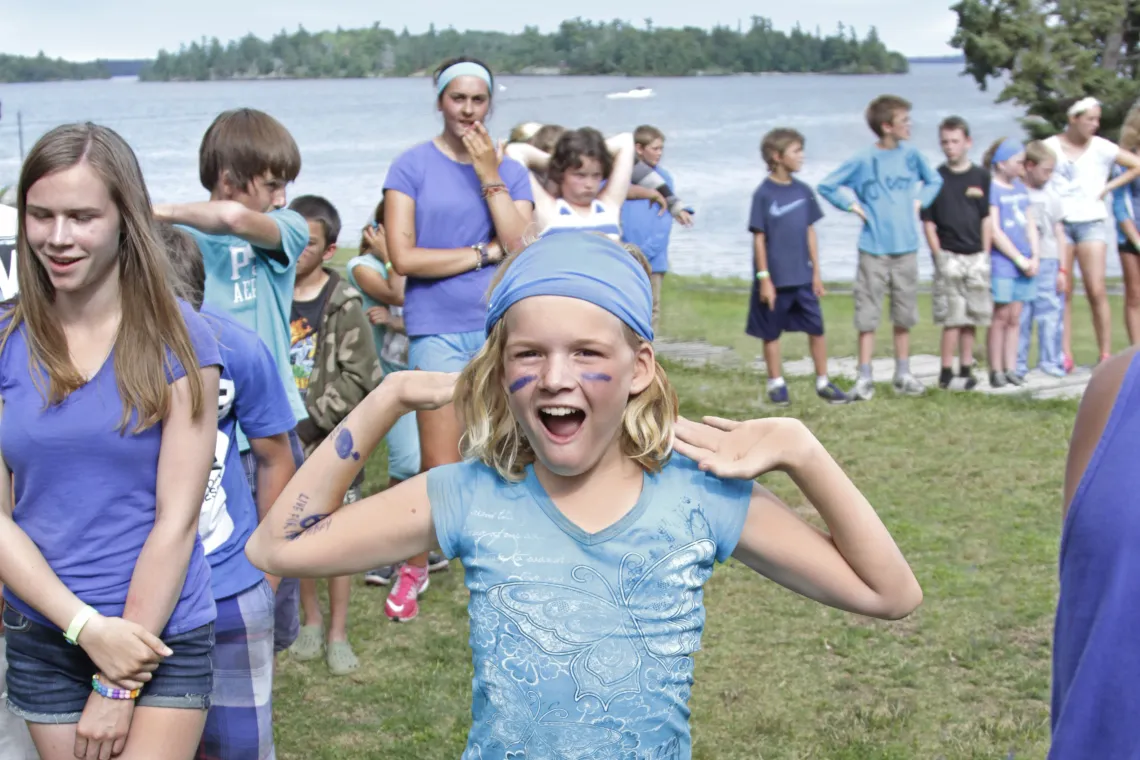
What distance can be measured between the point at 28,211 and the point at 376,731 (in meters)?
2.58

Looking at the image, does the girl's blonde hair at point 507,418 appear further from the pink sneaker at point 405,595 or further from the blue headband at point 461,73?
the pink sneaker at point 405,595

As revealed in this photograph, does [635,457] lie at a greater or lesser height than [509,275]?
lesser

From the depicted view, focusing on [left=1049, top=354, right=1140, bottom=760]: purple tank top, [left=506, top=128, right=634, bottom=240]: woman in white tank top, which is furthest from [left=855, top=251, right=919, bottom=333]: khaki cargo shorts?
[left=1049, top=354, right=1140, bottom=760]: purple tank top

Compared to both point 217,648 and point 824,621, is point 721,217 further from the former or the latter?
point 217,648

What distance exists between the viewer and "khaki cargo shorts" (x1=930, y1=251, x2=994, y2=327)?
1044 centimetres

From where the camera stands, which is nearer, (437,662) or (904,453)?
(437,662)

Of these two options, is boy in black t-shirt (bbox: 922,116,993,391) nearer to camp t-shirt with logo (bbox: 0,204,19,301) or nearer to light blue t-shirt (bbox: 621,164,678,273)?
light blue t-shirt (bbox: 621,164,678,273)

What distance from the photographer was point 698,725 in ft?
16.0

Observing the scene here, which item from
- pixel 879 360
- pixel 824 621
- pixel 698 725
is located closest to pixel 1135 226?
pixel 879 360

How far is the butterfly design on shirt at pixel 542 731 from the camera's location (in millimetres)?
2375

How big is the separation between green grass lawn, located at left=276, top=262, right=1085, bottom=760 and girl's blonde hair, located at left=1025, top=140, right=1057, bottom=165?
3486 millimetres

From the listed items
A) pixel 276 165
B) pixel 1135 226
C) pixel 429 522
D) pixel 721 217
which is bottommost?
pixel 721 217

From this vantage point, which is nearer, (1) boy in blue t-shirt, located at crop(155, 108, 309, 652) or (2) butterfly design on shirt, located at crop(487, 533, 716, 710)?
(2) butterfly design on shirt, located at crop(487, 533, 716, 710)

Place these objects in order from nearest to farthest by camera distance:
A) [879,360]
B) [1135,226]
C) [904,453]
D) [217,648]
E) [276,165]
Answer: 1. [217,648]
2. [276,165]
3. [904,453]
4. [1135,226]
5. [879,360]
